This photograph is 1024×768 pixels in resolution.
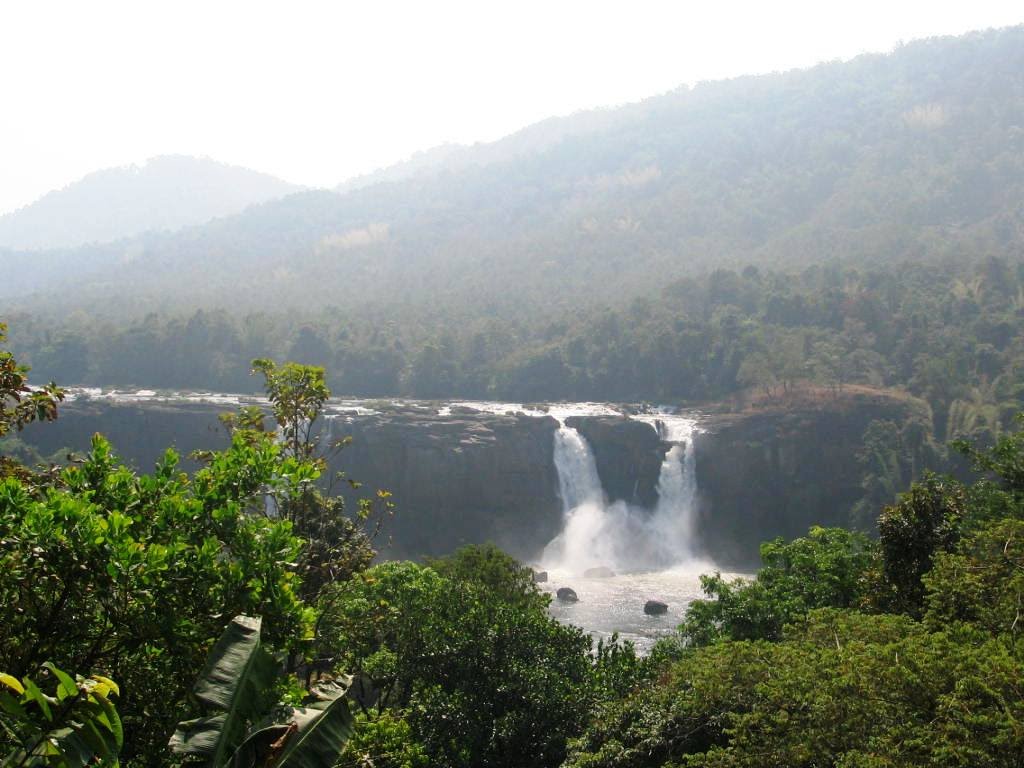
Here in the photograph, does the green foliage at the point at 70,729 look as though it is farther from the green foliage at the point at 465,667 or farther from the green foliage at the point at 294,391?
the green foliage at the point at 465,667

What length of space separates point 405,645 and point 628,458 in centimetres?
3939

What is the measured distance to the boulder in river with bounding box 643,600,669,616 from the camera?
36.1 metres

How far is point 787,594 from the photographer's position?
19578 millimetres

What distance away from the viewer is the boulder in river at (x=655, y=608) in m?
36.1

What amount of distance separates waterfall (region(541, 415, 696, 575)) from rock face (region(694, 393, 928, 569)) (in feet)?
3.93

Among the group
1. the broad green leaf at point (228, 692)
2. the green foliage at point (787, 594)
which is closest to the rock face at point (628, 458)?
the green foliage at point (787, 594)

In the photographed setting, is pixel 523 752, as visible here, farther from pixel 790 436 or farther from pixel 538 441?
pixel 790 436

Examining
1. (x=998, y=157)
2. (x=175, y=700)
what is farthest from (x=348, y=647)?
(x=998, y=157)

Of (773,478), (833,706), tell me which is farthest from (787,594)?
(773,478)

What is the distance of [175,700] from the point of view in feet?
21.4

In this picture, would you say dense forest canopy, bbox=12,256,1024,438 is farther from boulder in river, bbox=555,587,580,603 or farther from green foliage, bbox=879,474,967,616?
green foliage, bbox=879,474,967,616

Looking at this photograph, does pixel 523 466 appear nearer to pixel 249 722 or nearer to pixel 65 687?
pixel 249 722

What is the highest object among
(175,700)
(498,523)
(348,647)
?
(175,700)

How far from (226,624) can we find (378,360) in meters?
77.3
